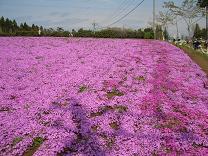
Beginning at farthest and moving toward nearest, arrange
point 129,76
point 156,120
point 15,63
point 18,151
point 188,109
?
point 15,63 → point 129,76 → point 188,109 → point 156,120 → point 18,151

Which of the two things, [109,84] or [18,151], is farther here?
[109,84]

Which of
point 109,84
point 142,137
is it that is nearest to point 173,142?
point 142,137

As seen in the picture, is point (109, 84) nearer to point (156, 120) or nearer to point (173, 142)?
point (156, 120)

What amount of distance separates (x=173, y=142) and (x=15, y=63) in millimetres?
16093

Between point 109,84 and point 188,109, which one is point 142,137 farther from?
point 109,84

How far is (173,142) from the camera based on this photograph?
11.8 m

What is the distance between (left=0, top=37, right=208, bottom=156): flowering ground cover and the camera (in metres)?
11.4

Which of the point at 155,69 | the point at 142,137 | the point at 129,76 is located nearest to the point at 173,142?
the point at 142,137

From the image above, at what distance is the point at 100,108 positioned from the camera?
596 inches

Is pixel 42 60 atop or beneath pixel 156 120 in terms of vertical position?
atop

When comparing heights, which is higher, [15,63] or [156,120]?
[15,63]

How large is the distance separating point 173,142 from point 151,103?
176 inches

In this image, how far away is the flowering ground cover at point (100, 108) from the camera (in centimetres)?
1141

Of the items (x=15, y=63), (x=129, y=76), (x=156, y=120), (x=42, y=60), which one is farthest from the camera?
(x=42, y=60)
